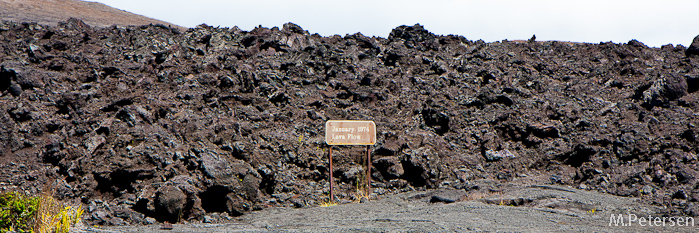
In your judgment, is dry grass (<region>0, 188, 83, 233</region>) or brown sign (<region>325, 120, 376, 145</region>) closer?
dry grass (<region>0, 188, 83, 233</region>)

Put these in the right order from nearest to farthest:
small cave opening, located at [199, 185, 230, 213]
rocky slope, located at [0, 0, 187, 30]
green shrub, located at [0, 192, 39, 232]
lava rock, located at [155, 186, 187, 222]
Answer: green shrub, located at [0, 192, 39, 232], lava rock, located at [155, 186, 187, 222], small cave opening, located at [199, 185, 230, 213], rocky slope, located at [0, 0, 187, 30]

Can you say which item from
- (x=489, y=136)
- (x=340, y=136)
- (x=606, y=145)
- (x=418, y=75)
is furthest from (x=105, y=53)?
(x=606, y=145)

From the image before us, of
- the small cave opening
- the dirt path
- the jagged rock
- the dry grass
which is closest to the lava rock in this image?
the dirt path

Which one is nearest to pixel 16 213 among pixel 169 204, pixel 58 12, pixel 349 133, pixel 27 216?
pixel 27 216

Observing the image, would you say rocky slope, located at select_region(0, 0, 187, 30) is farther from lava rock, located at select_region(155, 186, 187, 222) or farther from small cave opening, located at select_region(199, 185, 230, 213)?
lava rock, located at select_region(155, 186, 187, 222)

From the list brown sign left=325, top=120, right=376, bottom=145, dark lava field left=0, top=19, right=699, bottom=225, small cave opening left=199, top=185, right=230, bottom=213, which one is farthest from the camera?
brown sign left=325, top=120, right=376, bottom=145

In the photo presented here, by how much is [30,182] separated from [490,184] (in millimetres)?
8654

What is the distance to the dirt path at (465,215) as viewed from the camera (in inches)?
292

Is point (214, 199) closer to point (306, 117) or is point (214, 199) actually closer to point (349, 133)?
point (349, 133)

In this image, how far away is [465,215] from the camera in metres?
8.18

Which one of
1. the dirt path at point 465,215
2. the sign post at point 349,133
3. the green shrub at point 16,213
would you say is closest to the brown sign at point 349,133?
the sign post at point 349,133

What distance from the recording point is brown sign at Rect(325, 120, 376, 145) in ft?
35.3

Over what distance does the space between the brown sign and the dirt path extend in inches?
49.9

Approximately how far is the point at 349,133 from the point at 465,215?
344cm
